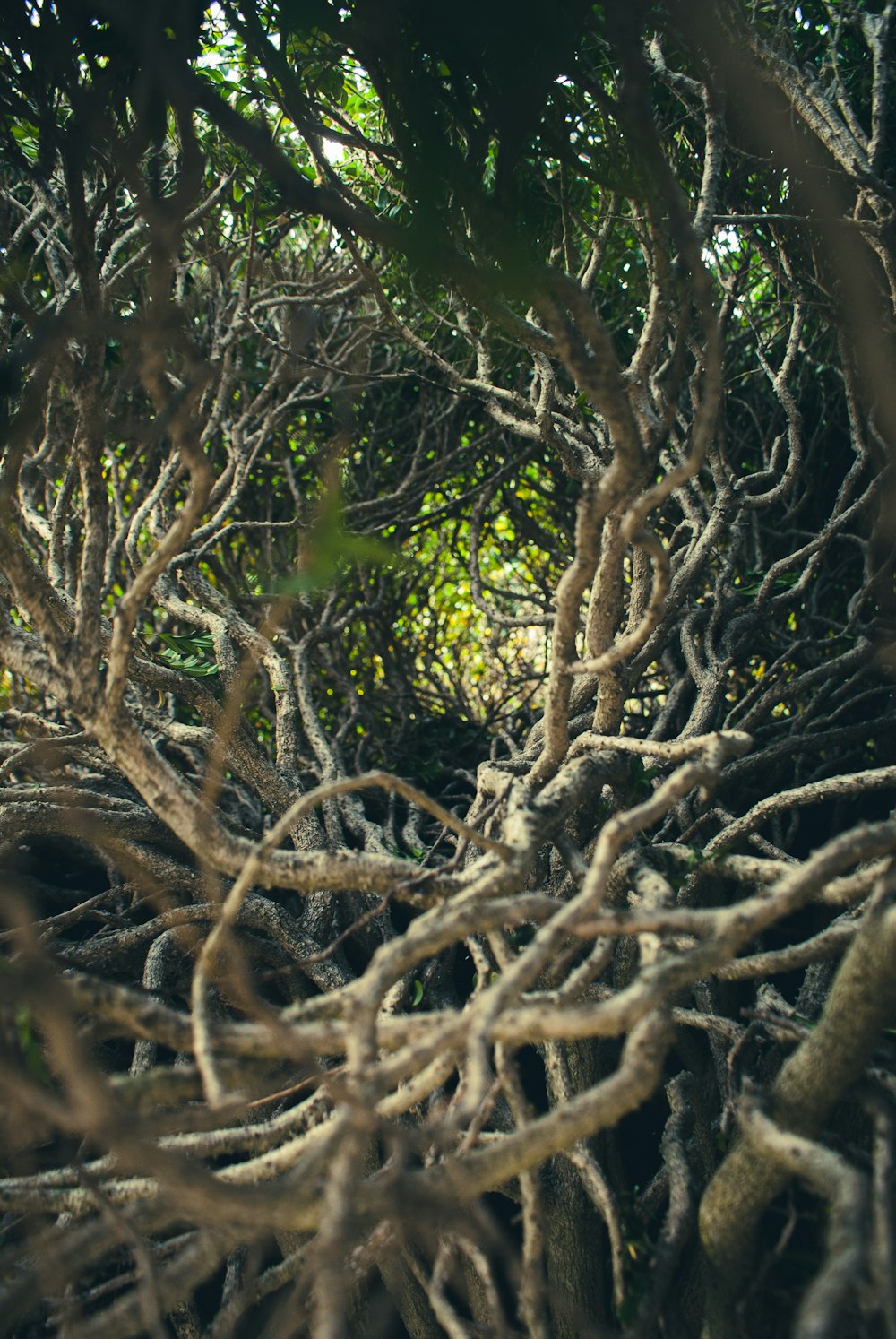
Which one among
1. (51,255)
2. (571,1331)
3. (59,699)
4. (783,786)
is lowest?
(571,1331)

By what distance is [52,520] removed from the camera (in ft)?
8.41

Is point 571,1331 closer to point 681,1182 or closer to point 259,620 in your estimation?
point 681,1182

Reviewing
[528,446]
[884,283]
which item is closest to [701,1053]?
[884,283]

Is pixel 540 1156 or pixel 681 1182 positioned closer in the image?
pixel 540 1156

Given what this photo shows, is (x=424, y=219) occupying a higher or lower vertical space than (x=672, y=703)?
higher

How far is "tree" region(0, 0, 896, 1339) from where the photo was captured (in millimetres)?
1265

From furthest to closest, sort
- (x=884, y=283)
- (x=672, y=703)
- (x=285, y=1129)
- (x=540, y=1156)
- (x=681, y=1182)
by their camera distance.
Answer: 1. (x=672, y=703)
2. (x=884, y=283)
3. (x=681, y=1182)
4. (x=285, y=1129)
5. (x=540, y=1156)

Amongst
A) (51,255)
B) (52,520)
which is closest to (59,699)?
(52,520)

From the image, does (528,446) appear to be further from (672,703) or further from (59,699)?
(59,699)

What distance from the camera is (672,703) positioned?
347 centimetres

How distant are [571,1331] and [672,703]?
2210 mm

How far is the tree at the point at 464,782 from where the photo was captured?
4.15 ft

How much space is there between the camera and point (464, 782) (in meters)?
4.19

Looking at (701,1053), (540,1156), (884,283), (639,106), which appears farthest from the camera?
(884,283)
